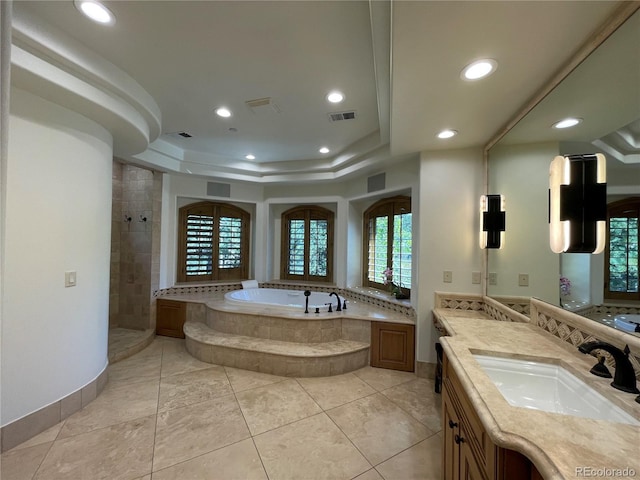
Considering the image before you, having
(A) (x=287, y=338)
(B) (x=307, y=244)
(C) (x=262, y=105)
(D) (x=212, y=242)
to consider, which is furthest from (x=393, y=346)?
(D) (x=212, y=242)

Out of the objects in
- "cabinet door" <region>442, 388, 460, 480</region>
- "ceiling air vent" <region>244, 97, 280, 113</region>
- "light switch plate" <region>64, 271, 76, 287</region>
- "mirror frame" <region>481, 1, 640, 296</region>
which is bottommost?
"cabinet door" <region>442, 388, 460, 480</region>

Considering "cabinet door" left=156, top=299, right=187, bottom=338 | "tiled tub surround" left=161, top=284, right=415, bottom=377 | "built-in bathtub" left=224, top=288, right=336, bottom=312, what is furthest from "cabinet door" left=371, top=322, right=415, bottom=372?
"cabinet door" left=156, top=299, right=187, bottom=338

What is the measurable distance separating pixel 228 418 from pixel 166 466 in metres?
0.55

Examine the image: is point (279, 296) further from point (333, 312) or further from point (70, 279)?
point (70, 279)

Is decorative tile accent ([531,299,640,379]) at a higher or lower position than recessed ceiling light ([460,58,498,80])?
lower

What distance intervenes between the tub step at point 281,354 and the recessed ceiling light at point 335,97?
2676 mm

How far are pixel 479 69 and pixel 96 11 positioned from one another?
235 centimetres

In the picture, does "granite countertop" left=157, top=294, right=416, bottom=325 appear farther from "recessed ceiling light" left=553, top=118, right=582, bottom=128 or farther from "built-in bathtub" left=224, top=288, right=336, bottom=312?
"recessed ceiling light" left=553, top=118, right=582, bottom=128

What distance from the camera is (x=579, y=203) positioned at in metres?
1.44

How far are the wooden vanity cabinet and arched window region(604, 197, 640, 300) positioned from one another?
2.91 feet

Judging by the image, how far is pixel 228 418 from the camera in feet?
7.41

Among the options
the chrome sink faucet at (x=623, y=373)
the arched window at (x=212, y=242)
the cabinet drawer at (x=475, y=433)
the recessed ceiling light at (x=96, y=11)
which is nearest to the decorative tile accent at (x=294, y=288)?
the arched window at (x=212, y=242)

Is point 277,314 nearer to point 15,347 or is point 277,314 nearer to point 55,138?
point 15,347

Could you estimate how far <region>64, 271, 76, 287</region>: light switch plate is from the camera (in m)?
2.21
